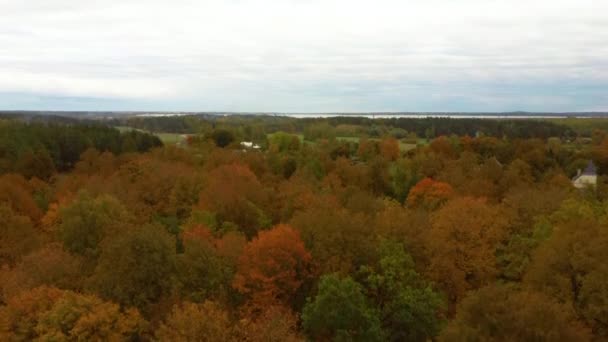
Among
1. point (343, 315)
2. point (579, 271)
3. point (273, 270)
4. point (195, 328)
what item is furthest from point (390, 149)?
point (195, 328)

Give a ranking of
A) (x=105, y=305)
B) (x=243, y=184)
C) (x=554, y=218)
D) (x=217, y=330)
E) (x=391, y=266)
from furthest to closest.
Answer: (x=243, y=184) → (x=554, y=218) → (x=391, y=266) → (x=105, y=305) → (x=217, y=330)

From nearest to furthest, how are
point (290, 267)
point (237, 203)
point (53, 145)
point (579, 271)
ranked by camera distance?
point (579, 271)
point (290, 267)
point (237, 203)
point (53, 145)

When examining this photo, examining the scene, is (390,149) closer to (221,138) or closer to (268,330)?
(221,138)

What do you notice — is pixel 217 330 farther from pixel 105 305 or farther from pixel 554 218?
pixel 554 218

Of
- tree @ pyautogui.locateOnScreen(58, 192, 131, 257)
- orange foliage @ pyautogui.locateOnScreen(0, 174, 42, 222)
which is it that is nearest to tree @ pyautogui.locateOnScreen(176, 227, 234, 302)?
tree @ pyautogui.locateOnScreen(58, 192, 131, 257)

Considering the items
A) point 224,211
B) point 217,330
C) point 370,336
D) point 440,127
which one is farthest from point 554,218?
point 440,127

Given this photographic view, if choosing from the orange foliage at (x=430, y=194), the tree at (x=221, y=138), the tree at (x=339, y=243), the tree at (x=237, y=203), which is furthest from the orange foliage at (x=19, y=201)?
the tree at (x=221, y=138)

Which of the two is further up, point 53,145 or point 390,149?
point 53,145
